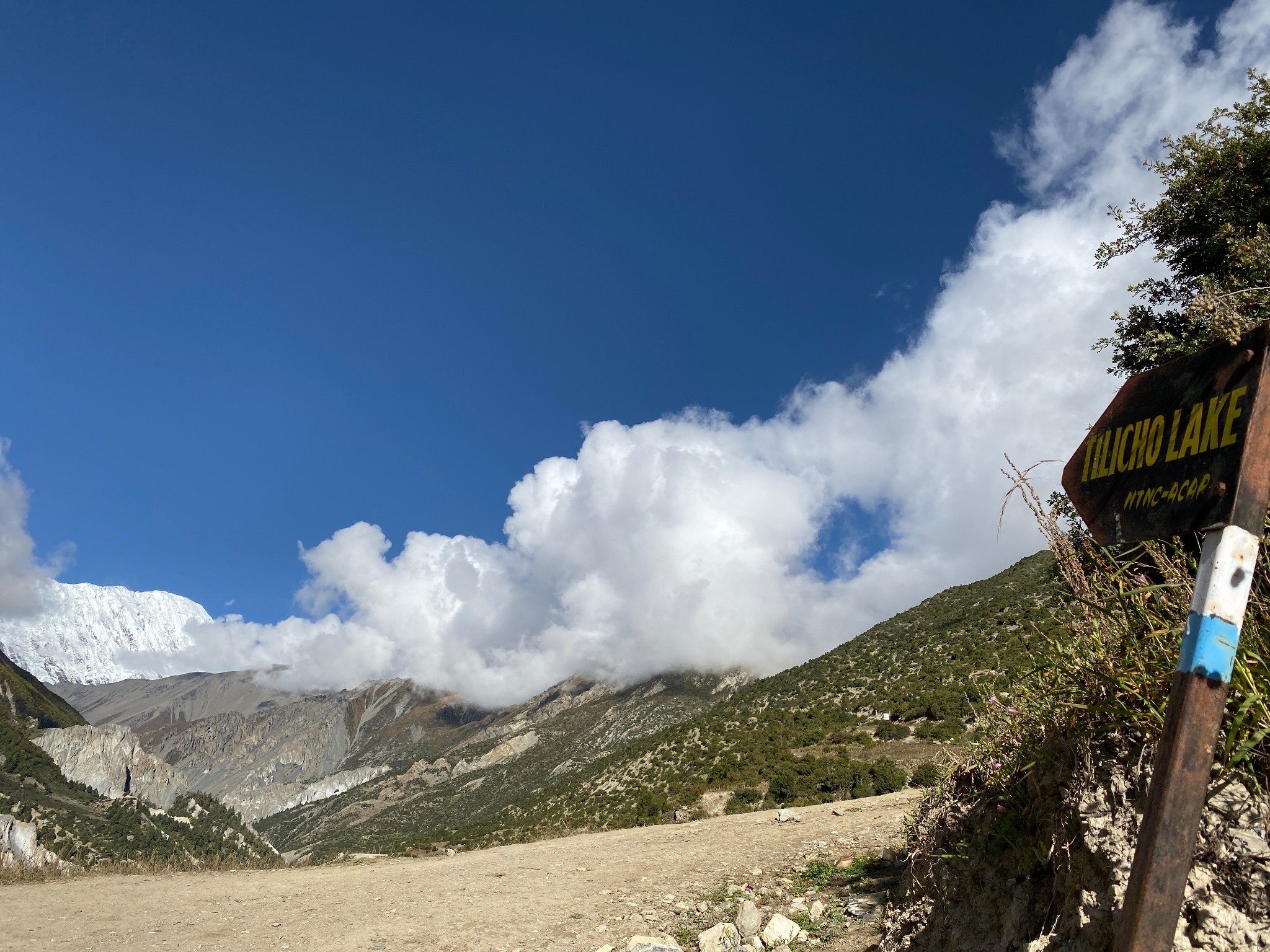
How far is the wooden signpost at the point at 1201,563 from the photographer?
1.55 m

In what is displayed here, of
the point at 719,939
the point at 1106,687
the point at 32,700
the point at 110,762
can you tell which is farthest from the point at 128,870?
the point at 32,700

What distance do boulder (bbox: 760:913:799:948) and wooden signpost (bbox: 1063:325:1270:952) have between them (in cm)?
487

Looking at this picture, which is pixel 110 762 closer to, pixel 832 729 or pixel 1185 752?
pixel 832 729

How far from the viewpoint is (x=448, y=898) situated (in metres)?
9.83

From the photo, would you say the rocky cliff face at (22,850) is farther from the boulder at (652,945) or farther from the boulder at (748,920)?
the boulder at (748,920)

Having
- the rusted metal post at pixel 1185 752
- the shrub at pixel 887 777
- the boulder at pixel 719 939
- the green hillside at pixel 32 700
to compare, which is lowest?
the green hillside at pixel 32 700

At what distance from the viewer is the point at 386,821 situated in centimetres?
11456

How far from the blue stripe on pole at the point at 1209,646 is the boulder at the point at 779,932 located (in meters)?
5.28

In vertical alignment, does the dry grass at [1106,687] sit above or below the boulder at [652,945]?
above

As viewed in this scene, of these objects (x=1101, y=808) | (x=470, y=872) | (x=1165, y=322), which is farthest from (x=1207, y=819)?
(x=470, y=872)

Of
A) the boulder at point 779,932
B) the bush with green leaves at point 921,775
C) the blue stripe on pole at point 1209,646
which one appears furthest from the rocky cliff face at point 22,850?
the bush with green leaves at point 921,775

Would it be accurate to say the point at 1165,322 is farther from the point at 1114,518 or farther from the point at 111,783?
the point at 111,783

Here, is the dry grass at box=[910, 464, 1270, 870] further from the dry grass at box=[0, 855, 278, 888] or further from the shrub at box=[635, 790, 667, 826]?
the shrub at box=[635, 790, 667, 826]

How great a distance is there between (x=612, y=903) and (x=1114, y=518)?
839 cm
